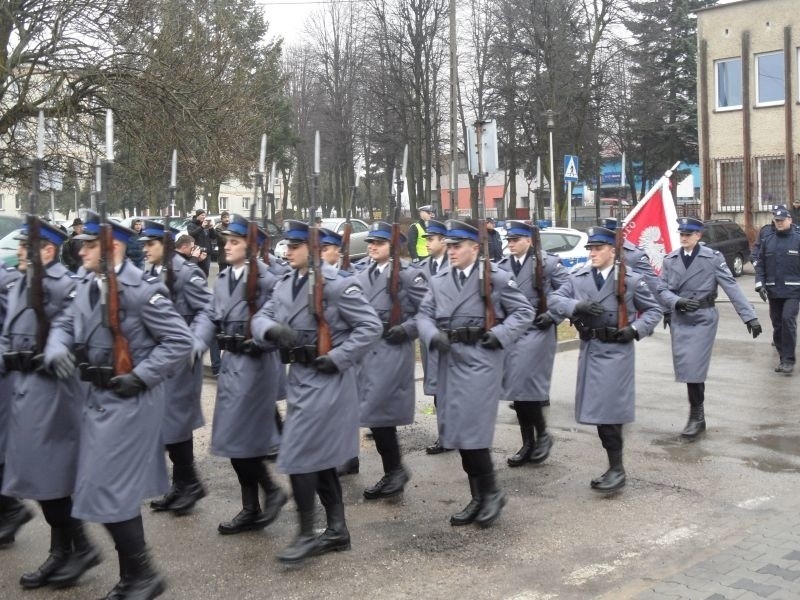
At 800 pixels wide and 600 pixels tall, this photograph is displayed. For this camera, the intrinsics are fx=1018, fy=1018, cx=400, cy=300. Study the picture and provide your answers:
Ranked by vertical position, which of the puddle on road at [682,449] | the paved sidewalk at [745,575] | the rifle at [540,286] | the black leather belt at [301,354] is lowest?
the puddle on road at [682,449]

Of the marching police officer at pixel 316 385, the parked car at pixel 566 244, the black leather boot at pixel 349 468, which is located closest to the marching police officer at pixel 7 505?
the marching police officer at pixel 316 385

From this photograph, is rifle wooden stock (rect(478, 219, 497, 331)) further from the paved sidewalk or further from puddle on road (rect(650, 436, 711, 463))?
puddle on road (rect(650, 436, 711, 463))

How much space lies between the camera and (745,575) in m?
5.38

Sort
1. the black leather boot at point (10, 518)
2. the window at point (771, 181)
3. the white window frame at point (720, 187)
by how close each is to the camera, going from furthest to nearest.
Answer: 1. the white window frame at point (720, 187)
2. the window at point (771, 181)
3. the black leather boot at point (10, 518)

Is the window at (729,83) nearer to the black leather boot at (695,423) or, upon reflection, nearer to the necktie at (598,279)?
the black leather boot at (695,423)

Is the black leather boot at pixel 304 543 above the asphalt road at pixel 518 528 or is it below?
above

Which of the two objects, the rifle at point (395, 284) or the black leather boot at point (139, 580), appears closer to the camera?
the black leather boot at point (139, 580)

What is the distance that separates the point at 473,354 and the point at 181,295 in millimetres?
2281

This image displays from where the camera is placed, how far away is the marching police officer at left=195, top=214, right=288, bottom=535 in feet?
21.0

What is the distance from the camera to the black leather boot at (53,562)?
5.54 m

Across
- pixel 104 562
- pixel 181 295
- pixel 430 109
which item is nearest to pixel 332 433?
pixel 104 562

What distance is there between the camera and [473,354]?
6.46m

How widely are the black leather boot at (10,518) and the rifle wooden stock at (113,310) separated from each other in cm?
177

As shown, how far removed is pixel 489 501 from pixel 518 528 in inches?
9.9
